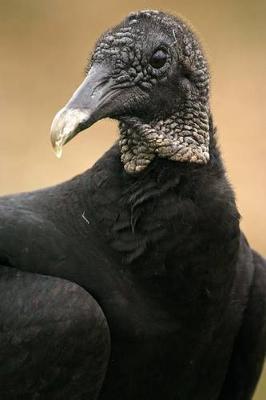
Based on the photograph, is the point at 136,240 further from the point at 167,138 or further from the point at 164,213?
the point at 167,138

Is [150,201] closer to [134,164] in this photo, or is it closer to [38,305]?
[134,164]

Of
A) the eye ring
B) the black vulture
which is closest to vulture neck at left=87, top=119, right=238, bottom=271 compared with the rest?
the black vulture

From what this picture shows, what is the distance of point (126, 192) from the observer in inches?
196

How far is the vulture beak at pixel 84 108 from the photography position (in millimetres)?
4551

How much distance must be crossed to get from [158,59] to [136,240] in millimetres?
740

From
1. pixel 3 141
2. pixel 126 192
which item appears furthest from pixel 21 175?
pixel 126 192

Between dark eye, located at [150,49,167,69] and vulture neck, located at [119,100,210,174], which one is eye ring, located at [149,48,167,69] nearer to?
dark eye, located at [150,49,167,69]

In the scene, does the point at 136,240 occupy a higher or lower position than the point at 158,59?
lower

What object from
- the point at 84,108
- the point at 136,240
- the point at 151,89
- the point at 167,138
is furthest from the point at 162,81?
the point at 136,240

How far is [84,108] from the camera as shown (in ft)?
15.3

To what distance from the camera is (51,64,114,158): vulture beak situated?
4551 mm

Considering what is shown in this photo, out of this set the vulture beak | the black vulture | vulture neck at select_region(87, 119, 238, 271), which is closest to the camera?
the vulture beak

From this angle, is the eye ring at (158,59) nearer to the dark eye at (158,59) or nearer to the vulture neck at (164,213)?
the dark eye at (158,59)

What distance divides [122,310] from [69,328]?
1.00 feet
